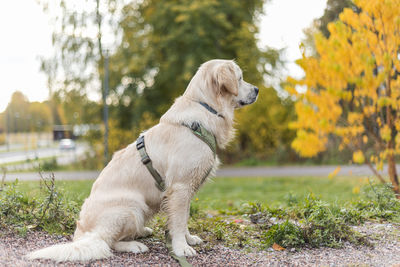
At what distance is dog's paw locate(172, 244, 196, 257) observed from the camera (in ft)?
10.6

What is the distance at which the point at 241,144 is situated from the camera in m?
15.7

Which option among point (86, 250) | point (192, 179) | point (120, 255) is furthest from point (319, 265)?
point (86, 250)

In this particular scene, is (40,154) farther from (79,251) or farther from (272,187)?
(79,251)

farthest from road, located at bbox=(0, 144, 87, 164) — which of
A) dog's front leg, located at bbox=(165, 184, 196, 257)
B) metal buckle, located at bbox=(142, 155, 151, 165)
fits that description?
dog's front leg, located at bbox=(165, 184, 196, 257)

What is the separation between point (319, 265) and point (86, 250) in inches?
76.0

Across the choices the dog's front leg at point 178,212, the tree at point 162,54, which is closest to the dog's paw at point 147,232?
the dog's front leg at point 178,212

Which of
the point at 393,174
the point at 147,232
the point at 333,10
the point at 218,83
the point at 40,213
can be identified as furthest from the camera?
the point at 333,10

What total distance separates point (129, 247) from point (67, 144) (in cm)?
1213

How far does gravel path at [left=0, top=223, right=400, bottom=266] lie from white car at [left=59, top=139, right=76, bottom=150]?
11.0 metres

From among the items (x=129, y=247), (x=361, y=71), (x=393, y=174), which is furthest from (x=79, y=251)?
(x=393, y=174)

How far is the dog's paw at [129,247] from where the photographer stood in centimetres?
330

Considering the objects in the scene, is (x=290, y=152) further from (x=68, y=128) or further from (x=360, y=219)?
(x=360, y=219)

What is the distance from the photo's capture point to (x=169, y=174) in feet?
10.9

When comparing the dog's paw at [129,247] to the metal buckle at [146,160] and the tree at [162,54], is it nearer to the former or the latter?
the metal buckle at [146,160]
